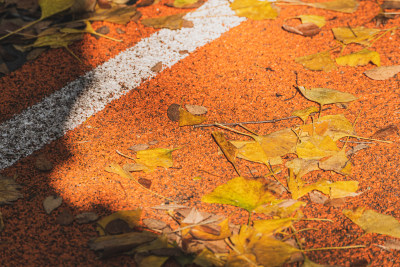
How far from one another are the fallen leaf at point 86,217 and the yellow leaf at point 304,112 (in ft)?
3.49

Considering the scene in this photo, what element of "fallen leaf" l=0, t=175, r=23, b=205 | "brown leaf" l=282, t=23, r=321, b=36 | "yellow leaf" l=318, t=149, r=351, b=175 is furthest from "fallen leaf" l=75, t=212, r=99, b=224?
"brown leaf" l=282, t=23, r=321, b=36

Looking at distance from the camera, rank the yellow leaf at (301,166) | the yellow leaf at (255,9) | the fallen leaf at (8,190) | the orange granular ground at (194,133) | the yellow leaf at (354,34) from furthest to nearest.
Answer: the yellow leaf at (255,9), the yellow leaf at (354,34), the yellow leaf at (301,166), the fallen leaf at (8,190), the orange granular ground at (194,133)

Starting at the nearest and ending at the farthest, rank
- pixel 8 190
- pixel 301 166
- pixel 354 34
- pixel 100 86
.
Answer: pixel 8 190, pixel 301 166, pixel 100 86, pixel 354 34

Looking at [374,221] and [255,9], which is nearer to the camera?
[374,221]

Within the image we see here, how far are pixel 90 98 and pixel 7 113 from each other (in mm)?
413

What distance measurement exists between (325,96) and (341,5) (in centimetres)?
102

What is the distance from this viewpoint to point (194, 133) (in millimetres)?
1903

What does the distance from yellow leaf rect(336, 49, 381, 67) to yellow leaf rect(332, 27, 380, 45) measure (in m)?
0.15

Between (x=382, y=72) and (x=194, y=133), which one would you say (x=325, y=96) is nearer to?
(x=382, y=72)

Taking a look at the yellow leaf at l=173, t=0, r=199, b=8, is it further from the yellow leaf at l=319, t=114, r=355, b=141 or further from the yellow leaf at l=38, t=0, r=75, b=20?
the yellow leaf at l=319, t=114, r=355, b=141

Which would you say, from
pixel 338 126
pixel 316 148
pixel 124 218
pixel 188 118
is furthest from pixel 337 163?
pixel 124 218

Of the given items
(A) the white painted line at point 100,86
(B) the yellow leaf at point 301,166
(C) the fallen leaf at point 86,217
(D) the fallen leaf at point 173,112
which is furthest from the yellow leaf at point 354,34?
(C) the fallen leaf at point 86,217

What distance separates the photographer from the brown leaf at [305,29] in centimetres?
248

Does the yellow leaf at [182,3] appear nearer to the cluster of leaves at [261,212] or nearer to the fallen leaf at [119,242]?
the cluster of leaves at [261,212]
